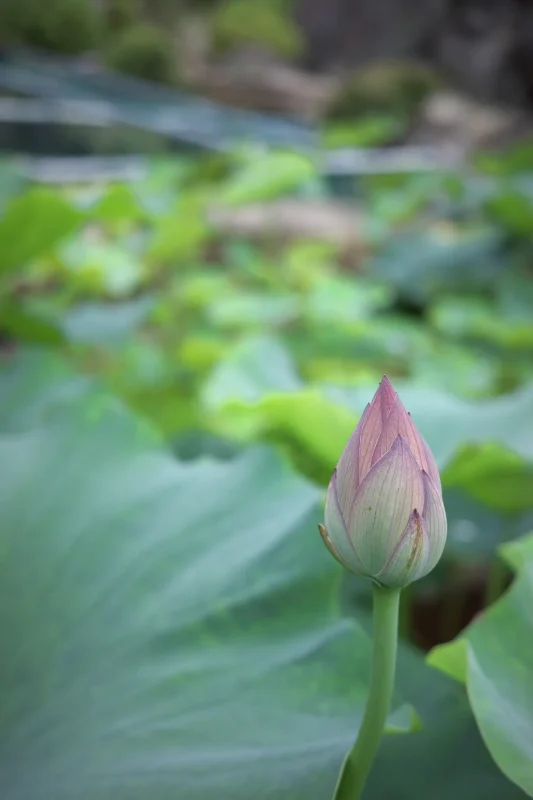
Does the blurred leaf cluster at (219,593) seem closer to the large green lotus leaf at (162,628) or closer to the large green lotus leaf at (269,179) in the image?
the large green lotus leaf at (162,628)

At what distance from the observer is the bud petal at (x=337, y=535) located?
182 millimetres

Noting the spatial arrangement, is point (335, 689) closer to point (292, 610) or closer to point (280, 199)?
point (292, 610)

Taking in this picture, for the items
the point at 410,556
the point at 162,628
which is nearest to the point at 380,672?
the point at 410,556

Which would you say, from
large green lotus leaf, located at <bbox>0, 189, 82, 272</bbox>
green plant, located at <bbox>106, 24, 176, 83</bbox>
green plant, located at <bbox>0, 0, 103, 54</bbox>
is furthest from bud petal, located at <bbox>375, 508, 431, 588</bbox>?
green plant, located at <bbox>0, 0, 103, 54</bbox>

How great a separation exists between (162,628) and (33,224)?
1.51 ft

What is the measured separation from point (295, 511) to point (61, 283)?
97cm

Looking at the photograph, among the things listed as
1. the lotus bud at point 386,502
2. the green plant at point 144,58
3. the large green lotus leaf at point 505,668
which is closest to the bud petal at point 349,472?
the lotus bud at point 386,502

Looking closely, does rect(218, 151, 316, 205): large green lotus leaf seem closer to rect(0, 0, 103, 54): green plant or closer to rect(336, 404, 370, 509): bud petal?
rect(336, 404, 370, 509): bud petal

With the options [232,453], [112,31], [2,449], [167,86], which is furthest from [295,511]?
[112,31]

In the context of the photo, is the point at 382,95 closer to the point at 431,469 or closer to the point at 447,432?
the point at 447,432

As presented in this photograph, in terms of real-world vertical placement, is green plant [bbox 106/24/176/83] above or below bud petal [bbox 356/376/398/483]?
below

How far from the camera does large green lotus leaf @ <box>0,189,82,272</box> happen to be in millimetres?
623

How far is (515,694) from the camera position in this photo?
27cm

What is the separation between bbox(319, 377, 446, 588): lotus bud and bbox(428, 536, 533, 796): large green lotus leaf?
0.30 ft
